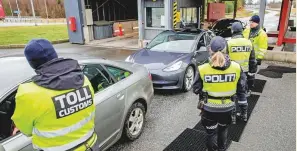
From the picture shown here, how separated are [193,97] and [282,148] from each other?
2.34 m

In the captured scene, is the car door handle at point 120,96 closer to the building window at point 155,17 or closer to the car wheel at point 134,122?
the car wheel at point 134,122

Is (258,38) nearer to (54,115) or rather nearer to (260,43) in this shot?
(260,43)

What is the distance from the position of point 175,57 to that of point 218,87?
10.4 ft

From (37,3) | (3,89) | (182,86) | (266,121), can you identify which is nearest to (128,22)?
(182,86)

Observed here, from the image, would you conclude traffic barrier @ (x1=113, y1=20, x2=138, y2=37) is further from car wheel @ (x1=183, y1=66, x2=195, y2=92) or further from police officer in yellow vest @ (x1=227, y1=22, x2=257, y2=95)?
police officer in yellow vest @ (x1=227, y1=22, x2=257, y2=95)

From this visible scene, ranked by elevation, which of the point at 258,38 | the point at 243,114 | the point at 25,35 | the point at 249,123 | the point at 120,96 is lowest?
the point at 249,123

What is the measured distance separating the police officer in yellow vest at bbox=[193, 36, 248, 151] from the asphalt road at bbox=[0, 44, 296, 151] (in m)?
0.91

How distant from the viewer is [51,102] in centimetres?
174

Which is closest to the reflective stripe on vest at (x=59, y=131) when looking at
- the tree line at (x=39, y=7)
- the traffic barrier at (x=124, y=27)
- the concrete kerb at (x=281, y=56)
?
the concrete kerb at (x=281, y=56)

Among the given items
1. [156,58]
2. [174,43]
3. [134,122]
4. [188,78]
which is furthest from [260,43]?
[134,122]

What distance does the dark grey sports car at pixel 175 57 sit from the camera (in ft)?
18.7

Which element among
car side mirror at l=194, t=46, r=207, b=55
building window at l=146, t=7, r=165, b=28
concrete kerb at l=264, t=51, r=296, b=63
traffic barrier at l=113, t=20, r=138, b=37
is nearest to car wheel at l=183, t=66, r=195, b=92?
car side mirror at l=194, t=46, r=207, b=55

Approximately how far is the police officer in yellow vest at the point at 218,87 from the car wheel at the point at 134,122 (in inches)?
43.5

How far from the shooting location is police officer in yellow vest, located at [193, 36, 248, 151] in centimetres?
293
